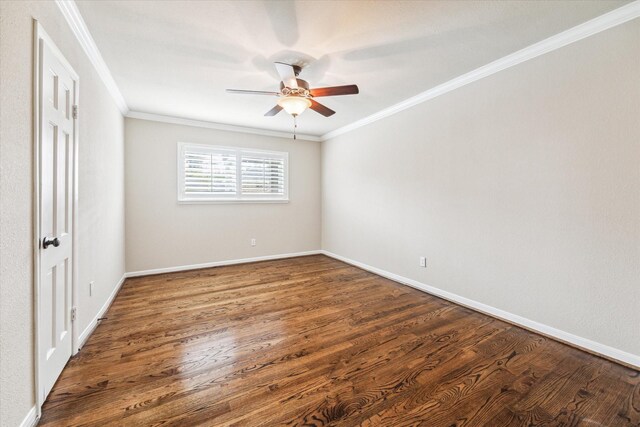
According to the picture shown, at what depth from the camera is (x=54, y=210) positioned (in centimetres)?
163

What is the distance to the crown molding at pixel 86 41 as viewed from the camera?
5.74 ft

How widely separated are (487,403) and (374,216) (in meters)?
2.92

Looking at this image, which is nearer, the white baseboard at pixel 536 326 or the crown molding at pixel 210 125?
the white baseboard at pixel 536 326

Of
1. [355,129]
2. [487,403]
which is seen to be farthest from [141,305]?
[355,129]

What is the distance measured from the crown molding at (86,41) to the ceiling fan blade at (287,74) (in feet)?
4.68

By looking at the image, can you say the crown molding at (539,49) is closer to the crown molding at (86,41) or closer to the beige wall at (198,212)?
the beige wall at (198,212)

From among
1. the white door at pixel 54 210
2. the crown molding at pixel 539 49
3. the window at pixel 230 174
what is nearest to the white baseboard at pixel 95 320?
the white door at pixel 54 210

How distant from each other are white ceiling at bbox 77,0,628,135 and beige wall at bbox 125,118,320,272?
1076mm

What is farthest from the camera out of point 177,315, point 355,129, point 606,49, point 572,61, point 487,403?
point 355,129

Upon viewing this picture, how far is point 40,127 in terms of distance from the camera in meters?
1.39

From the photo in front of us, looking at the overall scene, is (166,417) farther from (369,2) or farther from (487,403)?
(369,2)

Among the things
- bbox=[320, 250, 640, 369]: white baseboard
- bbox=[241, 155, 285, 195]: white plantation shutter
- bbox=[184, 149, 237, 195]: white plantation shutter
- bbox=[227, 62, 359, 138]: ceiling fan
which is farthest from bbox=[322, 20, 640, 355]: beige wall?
bbox=[184, 149, 237, 195]: white plantation shutter
